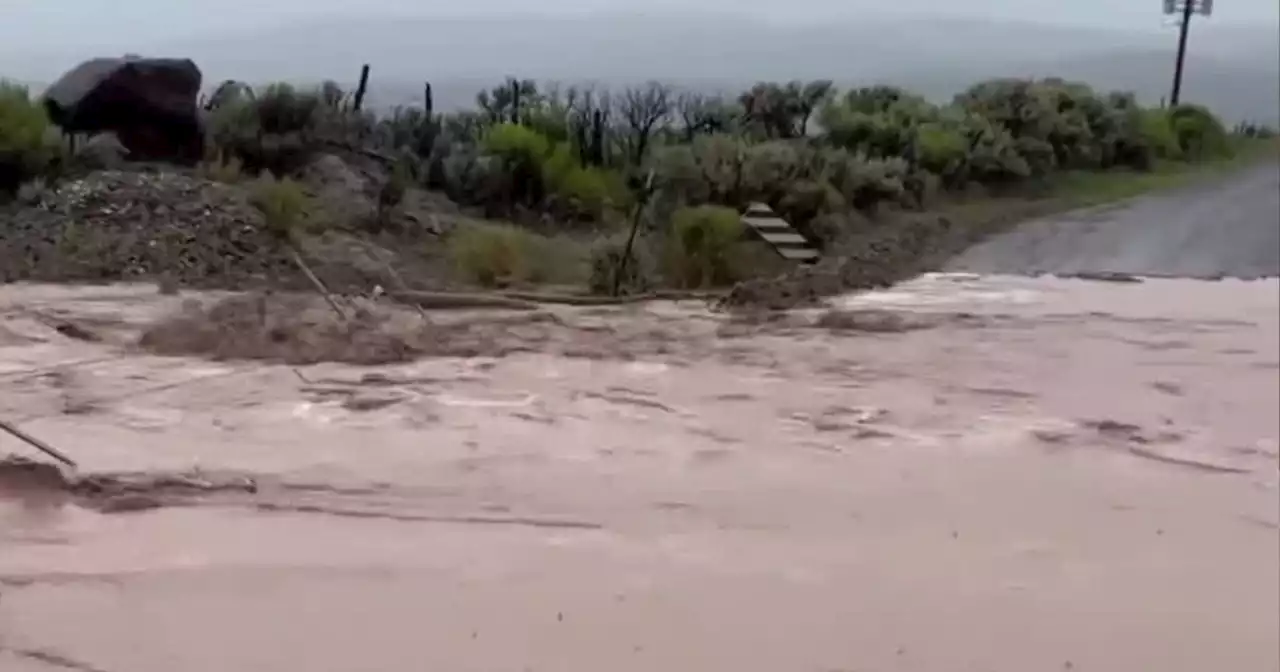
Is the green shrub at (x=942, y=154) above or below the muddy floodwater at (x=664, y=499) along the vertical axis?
above

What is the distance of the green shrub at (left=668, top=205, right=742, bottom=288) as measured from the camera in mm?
9922

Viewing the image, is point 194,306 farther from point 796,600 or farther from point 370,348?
point 796,600

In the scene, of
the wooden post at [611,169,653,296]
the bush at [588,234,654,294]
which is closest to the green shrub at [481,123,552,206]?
the wooden post at [611,169,653,296]

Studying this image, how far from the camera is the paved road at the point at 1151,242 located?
1020 centimetres

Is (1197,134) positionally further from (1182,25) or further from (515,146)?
(515,146)

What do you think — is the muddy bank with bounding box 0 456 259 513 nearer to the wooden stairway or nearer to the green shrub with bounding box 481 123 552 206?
the wooden stairway

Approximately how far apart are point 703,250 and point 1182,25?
31.7 feet

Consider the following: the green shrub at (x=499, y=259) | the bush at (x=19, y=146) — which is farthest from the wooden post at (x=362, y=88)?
the green shrub at (x=499, y=259)

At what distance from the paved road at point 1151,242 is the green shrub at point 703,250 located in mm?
1389

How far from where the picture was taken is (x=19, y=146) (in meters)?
10.4

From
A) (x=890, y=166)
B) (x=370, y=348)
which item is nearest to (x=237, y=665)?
(x=370, y=348)

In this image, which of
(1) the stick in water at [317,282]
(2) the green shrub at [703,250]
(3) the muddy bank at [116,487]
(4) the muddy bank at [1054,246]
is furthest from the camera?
(2) the green shrub at [703,250]

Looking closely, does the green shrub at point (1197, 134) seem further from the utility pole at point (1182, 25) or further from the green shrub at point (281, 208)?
the green shrub at point (281, 208)

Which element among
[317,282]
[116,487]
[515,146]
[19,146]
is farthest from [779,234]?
[116,487]
